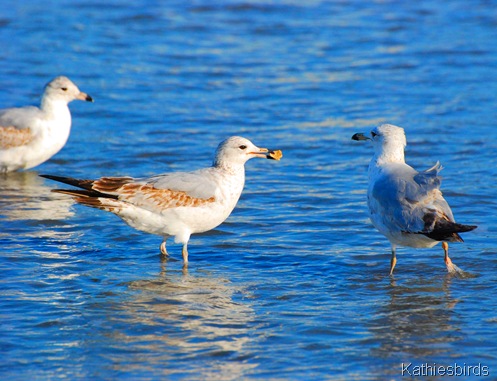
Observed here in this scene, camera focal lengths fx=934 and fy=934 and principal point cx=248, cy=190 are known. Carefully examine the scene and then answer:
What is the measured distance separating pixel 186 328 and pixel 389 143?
2.72 metres

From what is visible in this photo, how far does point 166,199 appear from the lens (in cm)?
787

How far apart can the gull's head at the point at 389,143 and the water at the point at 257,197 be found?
0.88m

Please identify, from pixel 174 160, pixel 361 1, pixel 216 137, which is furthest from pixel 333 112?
pixel 361 1

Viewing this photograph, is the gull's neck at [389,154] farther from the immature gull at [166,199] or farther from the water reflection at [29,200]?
the water reflection at [29,200]

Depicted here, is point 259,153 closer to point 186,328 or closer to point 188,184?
point 188,184

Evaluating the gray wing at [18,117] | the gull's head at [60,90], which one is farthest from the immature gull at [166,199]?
the gull's head at [60,90]

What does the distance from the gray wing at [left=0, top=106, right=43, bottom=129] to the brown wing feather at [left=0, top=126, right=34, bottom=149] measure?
0.07 meters

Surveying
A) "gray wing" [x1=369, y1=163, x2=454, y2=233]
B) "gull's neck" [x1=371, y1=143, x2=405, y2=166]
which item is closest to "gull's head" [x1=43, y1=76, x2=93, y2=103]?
"gull's neck" [x1=371, y1=143, x2=405, y2=166]

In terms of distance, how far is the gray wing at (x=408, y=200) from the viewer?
286 inches

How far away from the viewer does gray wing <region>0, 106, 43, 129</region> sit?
11.1 m

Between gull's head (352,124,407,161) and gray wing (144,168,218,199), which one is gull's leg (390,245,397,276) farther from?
gray wing (144,168,218,199)

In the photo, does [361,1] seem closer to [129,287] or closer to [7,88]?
[7,88]

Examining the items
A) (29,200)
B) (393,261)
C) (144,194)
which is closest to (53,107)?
(29,200)

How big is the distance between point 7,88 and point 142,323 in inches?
360
